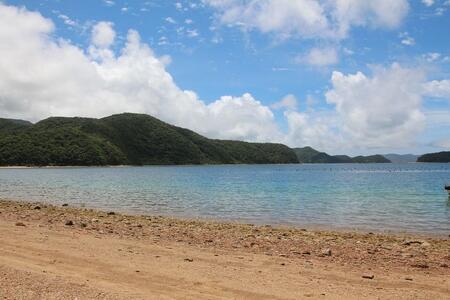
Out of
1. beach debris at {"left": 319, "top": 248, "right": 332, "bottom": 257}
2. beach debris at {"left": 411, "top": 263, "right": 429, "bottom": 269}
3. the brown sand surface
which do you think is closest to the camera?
the brown sand surface

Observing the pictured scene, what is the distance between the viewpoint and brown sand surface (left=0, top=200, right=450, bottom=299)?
32.5 ft

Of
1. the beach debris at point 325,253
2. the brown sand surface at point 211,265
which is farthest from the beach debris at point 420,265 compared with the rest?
the beach debris at point 325,253

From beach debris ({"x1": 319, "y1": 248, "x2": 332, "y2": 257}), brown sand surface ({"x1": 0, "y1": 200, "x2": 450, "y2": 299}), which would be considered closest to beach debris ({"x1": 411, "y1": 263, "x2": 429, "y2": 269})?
brown sand surface ({"x1": 0, "y1": 200, "x2": 450, "y2": 299})

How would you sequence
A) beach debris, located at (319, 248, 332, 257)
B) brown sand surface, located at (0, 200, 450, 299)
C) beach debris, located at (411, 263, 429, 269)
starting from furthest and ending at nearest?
beach debris, located at (319, 248, 332, 257) → beach debris, located at (411, 263, 429, 269) → brown sand surface, located at (0, 200, 450, 299)

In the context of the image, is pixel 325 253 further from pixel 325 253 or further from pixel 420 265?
pixel 420 265

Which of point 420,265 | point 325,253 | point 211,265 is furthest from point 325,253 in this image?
point 211,265

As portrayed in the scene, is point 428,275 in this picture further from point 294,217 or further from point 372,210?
point 372,210

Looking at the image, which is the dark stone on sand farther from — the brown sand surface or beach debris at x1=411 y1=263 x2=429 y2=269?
beach debris at x1=411 y1=263 x2=429 y2=269

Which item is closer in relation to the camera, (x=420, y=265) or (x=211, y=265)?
(x=211, y=265)

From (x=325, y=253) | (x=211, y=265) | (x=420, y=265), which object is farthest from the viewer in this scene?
(x=325, y=253)

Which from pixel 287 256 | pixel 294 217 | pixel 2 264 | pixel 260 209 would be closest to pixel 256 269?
pixel 287 256

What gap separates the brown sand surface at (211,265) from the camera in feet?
32.5

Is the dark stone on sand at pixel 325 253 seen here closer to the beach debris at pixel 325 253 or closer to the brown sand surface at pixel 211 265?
the beach debris at pixel 325 253

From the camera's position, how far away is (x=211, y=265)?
12953 mm
